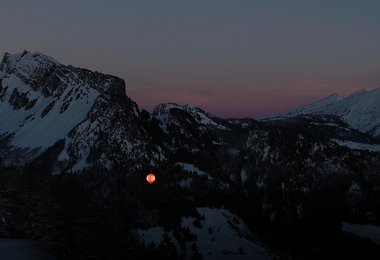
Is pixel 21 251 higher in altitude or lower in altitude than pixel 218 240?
higher

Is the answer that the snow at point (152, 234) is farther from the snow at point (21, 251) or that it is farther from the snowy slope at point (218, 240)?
the snow at point (21, 251)

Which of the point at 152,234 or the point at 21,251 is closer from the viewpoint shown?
the point at 21,251

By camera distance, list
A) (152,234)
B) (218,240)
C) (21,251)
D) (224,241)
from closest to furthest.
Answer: (21,251)
(218,240)
(152,234)
(224,241)

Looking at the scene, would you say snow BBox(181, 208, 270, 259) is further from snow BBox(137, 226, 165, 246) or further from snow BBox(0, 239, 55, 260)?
snow BBox(0, 239, 55, 260)

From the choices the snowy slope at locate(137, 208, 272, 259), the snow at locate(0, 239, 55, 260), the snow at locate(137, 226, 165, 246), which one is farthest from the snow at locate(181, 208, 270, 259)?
the snow at locate(0, 239, 55, 260)

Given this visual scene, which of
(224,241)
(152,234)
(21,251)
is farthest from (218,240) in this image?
(21,251)

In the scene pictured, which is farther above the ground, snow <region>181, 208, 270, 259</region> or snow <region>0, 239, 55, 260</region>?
snow <region>0, 239, 55, 260</region>

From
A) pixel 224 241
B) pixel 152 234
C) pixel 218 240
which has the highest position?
pixel 152 234

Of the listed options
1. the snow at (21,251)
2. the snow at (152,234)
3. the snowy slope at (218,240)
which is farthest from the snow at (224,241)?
the snow at (21,251)

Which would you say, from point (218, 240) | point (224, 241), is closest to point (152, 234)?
point (218, 240)

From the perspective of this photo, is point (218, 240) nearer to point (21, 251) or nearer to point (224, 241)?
point (224, 241)

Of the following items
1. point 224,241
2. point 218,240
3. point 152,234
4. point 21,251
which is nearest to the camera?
point 21,251
